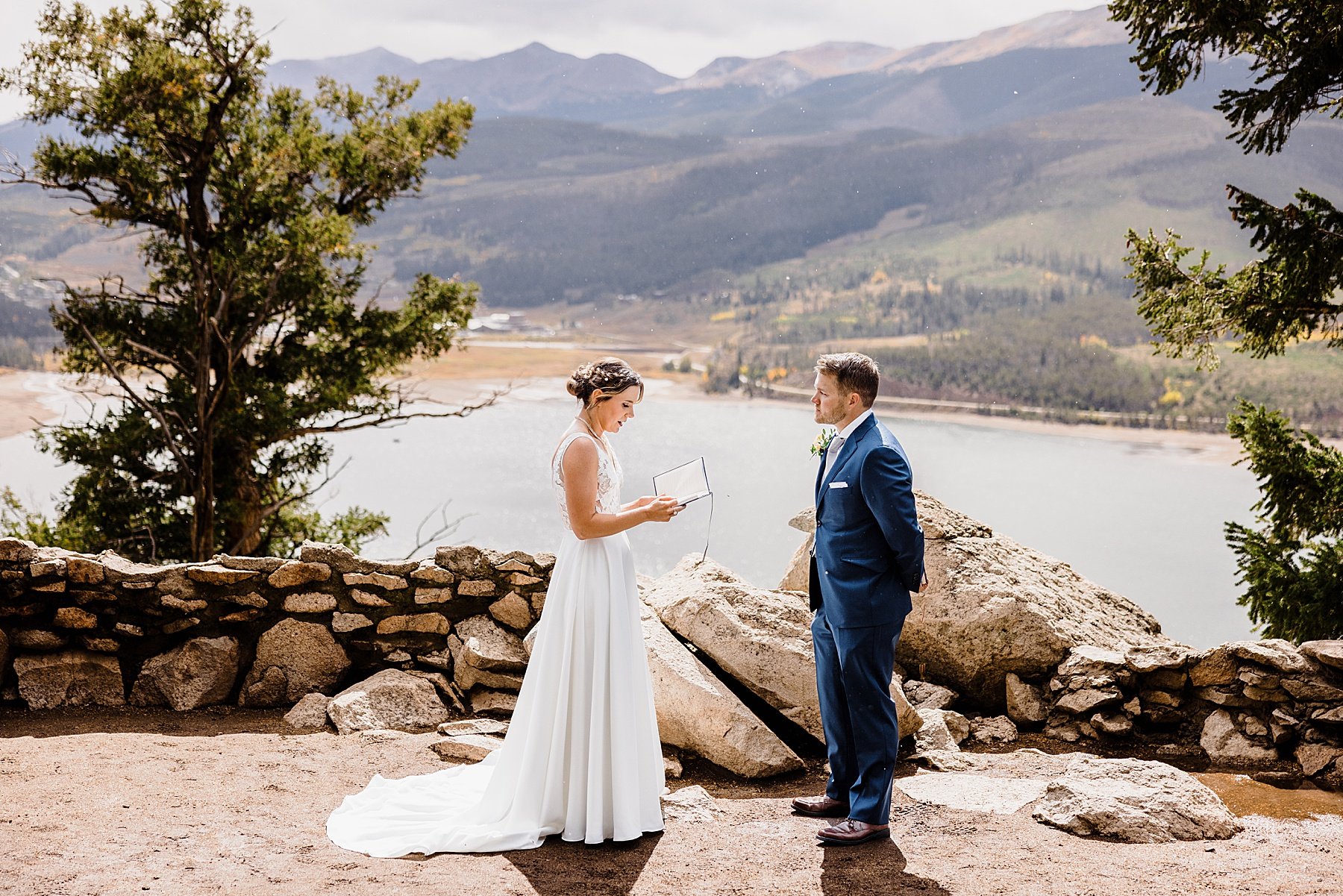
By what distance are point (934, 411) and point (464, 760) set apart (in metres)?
30.1

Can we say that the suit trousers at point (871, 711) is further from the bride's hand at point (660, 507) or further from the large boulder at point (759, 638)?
the large boulder at point (759, 638)

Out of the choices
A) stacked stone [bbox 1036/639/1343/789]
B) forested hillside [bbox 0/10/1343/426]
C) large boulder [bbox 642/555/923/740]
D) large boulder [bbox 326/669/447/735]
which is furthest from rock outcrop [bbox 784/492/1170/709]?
forested hillside [bbox 0/10/1343/426]

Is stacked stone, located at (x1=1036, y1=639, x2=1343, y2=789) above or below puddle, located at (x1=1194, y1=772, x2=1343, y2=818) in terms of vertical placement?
above

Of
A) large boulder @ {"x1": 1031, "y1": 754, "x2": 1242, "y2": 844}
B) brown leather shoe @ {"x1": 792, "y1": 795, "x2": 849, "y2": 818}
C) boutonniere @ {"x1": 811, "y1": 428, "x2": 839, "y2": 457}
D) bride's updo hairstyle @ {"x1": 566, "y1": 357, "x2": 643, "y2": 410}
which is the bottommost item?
brown leather shoe @ {"x1": 792, "y1": 795, "x2": 849, "y2": 818}

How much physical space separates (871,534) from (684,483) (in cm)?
82

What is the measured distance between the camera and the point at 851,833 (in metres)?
4.06

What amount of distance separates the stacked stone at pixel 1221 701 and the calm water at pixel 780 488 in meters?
14.7

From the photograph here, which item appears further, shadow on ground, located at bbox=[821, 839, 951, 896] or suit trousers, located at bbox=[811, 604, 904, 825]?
suit trousers, located at bbox=[811, 604, 904, 825]

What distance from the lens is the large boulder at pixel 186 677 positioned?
19.1ft

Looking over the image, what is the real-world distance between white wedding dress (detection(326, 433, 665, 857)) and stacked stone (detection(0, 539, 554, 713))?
1.72 m

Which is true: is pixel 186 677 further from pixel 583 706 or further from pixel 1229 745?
pixel 1229 745

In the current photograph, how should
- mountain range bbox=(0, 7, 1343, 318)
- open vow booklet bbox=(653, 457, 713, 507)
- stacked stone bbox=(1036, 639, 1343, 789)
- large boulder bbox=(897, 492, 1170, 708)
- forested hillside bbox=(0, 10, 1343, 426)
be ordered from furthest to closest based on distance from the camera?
mountain range bbox=(0, 7, 1343, 318) < forested hillside bbox=(0, 10, 1343, 426) < large boulder bbox=(897, 492, 1170, 708) < stacked stone bbox=(1036, 639, 1343, 789) < open vow booklet bbox=(653, 457, 713, 507)

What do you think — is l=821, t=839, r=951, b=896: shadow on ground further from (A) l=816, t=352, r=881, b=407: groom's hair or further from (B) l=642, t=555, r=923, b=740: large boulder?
(A) l=816, t=352, r=881, b=407: groom's hair

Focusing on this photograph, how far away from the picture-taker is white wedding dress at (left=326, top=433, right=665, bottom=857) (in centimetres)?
408
